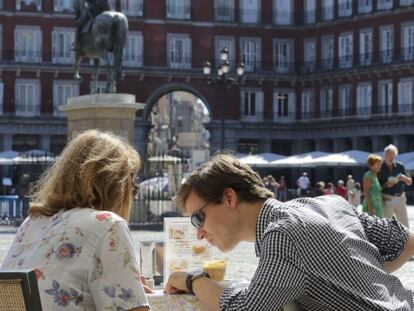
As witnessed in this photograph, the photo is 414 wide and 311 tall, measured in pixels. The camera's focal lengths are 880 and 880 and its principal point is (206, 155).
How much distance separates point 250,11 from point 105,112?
108 feet

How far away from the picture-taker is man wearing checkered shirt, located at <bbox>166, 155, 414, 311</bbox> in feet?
9.41

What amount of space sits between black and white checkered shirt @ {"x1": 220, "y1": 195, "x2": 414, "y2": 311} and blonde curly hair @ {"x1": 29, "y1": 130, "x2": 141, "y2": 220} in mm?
505

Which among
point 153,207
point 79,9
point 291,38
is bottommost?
point 153,207

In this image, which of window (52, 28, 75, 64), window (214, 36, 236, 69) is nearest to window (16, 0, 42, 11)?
window (52, 28, 75, 64)

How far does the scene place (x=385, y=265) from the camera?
136 inches

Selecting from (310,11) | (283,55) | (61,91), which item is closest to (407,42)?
(310,11)

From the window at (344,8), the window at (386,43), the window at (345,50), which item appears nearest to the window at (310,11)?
the window at (344,8)

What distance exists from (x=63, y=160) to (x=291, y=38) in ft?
159

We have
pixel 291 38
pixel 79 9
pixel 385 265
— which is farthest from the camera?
pixel 291 38

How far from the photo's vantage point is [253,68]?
163 feet

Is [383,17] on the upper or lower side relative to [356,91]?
upper

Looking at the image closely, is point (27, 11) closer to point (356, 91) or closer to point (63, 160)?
point (356, 91)

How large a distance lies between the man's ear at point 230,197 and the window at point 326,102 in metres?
46.2

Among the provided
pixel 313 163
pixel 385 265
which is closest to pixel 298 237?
pixel 385 265
